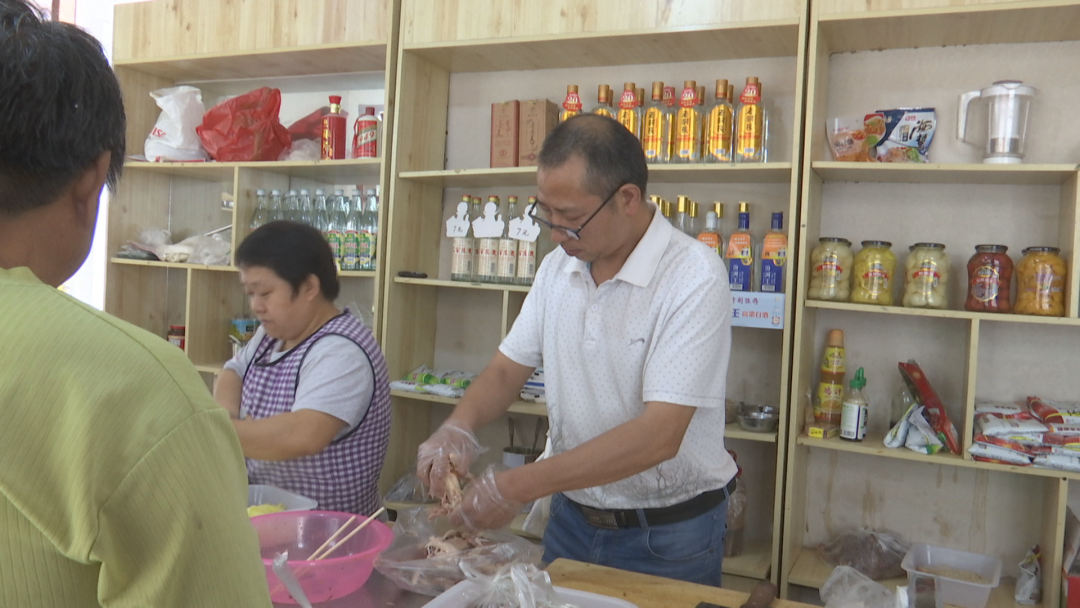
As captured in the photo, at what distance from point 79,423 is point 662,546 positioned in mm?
1391

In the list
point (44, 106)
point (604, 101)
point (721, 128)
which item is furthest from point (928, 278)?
point (44, 106)

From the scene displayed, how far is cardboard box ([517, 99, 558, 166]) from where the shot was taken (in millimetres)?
2820

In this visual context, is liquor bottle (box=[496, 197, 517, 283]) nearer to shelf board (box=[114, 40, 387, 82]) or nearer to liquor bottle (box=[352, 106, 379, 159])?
liquor bottle (box=[352, 106, 379, 159])

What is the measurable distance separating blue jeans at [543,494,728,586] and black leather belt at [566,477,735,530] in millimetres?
10

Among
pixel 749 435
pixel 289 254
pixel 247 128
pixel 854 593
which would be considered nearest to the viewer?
pixel 854 593

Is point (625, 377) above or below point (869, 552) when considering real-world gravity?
above

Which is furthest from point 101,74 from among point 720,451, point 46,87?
point 720,451

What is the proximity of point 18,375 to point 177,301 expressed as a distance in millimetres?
3571

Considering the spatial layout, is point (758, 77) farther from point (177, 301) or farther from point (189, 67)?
point (177, 301)

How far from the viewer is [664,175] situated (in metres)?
2.76

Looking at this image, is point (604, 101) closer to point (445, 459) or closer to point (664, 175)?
point (664, 175)

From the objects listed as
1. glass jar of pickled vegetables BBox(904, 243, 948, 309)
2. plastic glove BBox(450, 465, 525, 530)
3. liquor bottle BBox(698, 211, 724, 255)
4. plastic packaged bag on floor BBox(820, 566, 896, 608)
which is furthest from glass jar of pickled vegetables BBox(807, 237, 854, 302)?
plastic glove BBox(450, 465, 525, 530)

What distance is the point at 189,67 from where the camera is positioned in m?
3.43

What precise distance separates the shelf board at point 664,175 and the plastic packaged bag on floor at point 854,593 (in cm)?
135
